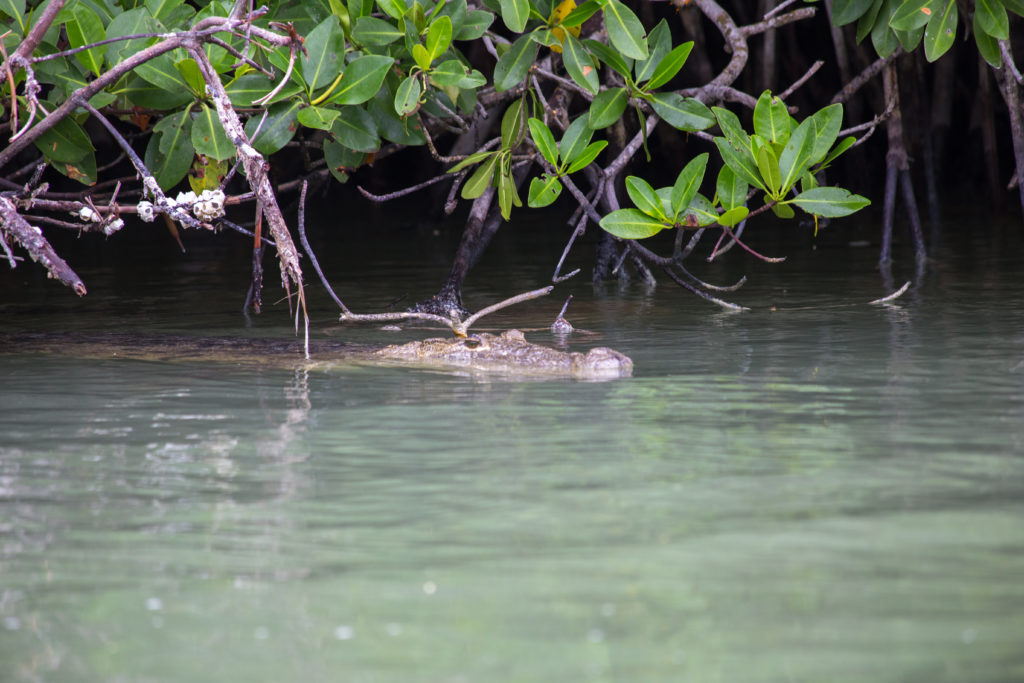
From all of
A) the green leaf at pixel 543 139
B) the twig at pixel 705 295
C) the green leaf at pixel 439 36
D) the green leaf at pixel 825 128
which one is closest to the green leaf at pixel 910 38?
the green leaf at pixel 825 128

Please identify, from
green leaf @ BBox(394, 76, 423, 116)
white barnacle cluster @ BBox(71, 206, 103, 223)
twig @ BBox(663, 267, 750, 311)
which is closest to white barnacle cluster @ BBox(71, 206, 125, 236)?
white barnacle cluster @ BBox(71, 206, 103, 223)

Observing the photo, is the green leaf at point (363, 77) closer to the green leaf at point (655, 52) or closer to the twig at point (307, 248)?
the twig at point (307, 248)

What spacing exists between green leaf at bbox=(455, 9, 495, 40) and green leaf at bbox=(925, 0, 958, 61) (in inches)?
62.0

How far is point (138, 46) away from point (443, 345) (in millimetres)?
1436

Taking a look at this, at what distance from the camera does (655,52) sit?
13.9 ft

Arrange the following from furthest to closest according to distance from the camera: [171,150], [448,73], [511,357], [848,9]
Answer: [848,9], [511,357], [171,150], [448,73]

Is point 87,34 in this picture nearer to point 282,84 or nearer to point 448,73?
point 282,84

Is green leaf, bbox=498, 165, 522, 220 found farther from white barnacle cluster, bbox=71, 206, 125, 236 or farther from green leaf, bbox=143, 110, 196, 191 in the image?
white barnacle cluster, bbox=71, 206, 125, 236

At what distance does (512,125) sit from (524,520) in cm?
251

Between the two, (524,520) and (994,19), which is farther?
(994,19)

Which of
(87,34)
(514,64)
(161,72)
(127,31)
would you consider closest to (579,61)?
(514,64)

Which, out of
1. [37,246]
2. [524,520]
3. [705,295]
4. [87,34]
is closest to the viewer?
[524,520]

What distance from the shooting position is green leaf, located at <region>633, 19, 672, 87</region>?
4.25 metres

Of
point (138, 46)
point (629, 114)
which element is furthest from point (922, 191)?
point (138, 46)
